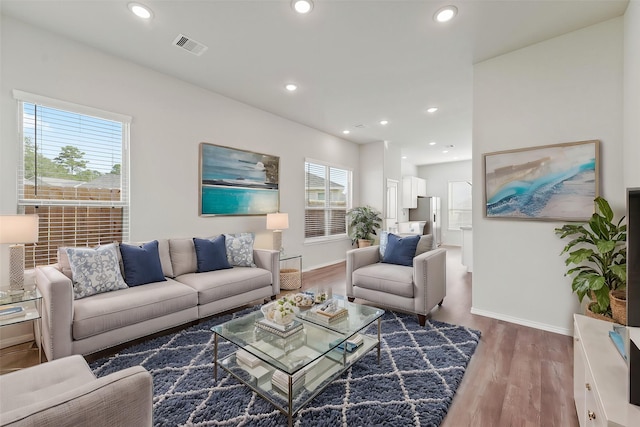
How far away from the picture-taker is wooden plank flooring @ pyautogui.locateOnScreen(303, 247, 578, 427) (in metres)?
1.64

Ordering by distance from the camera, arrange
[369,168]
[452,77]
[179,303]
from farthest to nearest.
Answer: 1. [369,168]
2. [452,77]
3. [179,303]

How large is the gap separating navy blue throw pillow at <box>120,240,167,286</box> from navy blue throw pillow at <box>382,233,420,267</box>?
8.42 ft

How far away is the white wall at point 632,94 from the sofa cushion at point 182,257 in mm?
4048

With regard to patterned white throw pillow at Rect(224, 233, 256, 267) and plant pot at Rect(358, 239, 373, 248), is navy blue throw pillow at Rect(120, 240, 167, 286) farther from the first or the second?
plant pot at Rect(358, 239, 373, 248)

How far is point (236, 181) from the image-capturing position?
419 cm

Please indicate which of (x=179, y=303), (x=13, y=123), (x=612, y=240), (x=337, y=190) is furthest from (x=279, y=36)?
(x=337, y=190)

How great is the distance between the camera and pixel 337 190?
630 centimetres

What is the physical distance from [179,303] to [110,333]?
1.72 feet

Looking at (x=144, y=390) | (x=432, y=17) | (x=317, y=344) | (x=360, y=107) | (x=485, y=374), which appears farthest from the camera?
(x=360, y=107)

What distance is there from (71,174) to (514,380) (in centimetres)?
421

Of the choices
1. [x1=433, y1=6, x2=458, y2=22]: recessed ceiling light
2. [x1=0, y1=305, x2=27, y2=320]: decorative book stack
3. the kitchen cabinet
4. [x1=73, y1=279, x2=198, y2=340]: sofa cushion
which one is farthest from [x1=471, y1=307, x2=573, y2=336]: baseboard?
the kitchen cabinet

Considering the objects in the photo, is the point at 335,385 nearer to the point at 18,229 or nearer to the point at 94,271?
the point at 94,271

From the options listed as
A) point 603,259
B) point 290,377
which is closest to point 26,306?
point 290,377

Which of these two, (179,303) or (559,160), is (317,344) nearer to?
(179,303)
